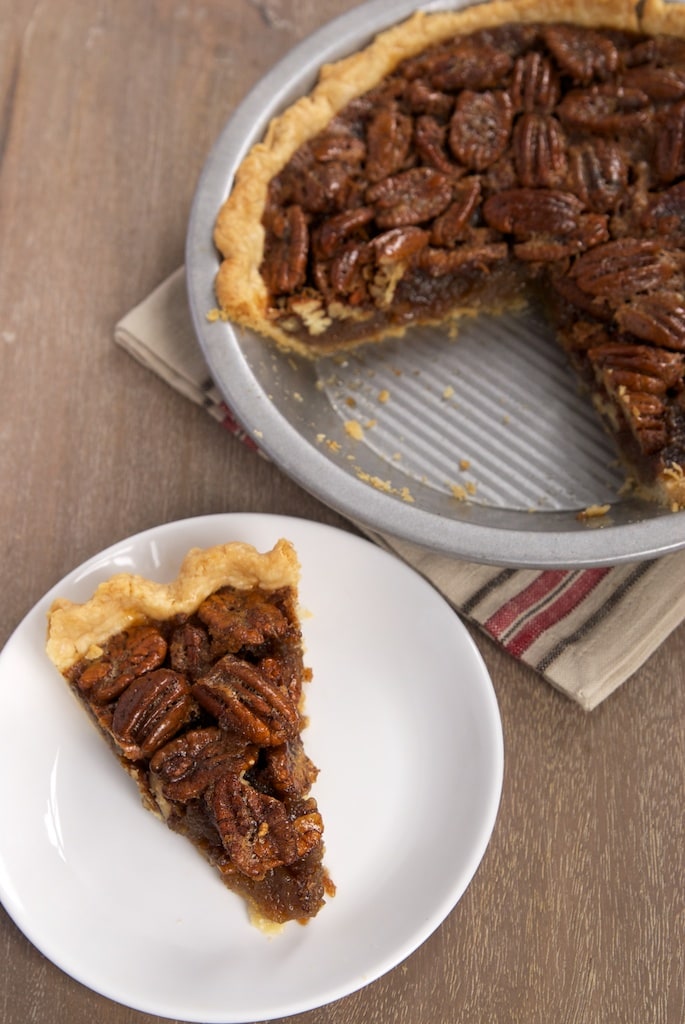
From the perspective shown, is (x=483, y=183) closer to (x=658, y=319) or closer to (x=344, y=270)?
(x=344, y=270)

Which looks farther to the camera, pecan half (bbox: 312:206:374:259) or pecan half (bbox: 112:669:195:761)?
pecan half (bbox: 312:206:374:259)

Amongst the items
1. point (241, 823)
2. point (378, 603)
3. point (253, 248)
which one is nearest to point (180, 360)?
point (253, 248)

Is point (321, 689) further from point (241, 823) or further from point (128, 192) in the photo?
point (128, 192)

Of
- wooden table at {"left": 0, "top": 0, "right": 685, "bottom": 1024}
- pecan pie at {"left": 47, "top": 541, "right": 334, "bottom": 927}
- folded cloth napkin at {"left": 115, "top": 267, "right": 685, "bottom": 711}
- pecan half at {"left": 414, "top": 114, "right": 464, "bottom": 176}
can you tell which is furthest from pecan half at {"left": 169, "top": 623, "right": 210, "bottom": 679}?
pecan half at {"left": 414, "top": 114, "right": 464, "bottom": 176}

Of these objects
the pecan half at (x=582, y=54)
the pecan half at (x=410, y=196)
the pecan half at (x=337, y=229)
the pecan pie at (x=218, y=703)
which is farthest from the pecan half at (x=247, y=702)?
the pecan half at (x=582, y=54)

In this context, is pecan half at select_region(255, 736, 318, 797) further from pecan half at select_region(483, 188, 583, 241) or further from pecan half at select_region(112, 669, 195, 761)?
pecan half at select_region(483, 188, 583, 241)

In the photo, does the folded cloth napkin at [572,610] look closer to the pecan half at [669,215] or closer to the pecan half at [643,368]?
the pecan half at [643,368]
